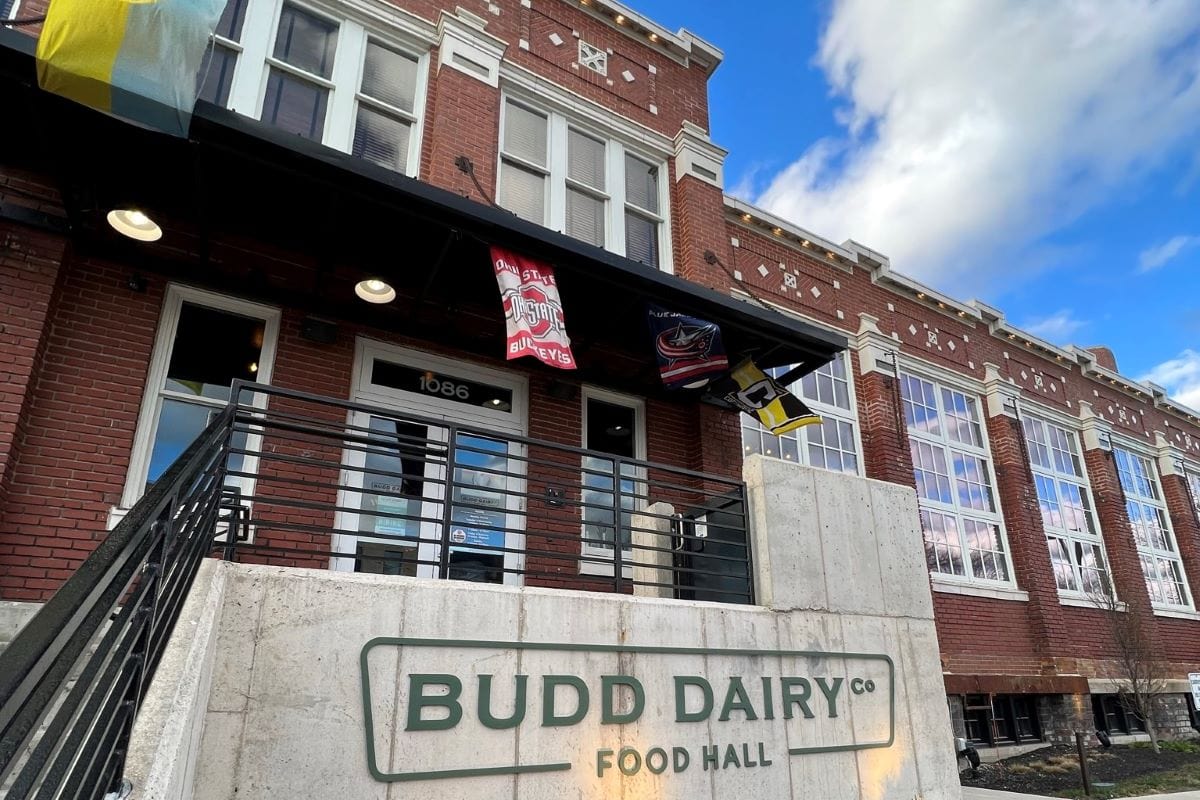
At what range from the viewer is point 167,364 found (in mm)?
6191

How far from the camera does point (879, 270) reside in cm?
1332

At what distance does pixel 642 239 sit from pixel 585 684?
20.8ft

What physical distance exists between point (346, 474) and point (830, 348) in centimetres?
534

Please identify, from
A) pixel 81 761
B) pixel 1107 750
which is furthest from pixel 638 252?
pixel 1107 750

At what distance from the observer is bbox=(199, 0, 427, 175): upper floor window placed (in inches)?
285

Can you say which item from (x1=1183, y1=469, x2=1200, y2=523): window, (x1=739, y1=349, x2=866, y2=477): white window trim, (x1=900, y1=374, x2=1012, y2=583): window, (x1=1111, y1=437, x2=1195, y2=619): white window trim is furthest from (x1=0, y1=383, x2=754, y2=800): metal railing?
(x1=1183, y1=469, x2=1200, y2=523): window

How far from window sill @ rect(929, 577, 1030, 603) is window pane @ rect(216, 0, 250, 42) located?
38.3ft

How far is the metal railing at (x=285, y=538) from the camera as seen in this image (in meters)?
1.64

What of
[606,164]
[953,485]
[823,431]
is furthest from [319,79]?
[953,485]

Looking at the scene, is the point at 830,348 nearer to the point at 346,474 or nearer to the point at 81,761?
the point at 346,474

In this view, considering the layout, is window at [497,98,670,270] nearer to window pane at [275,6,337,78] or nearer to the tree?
window pane at [275,6,337,78]

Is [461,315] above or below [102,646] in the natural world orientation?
above

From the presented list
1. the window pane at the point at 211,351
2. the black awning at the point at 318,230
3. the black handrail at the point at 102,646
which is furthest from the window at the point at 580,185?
the black handrail at the point at 102,646

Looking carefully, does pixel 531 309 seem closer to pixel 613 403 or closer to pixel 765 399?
pixel 613 403
